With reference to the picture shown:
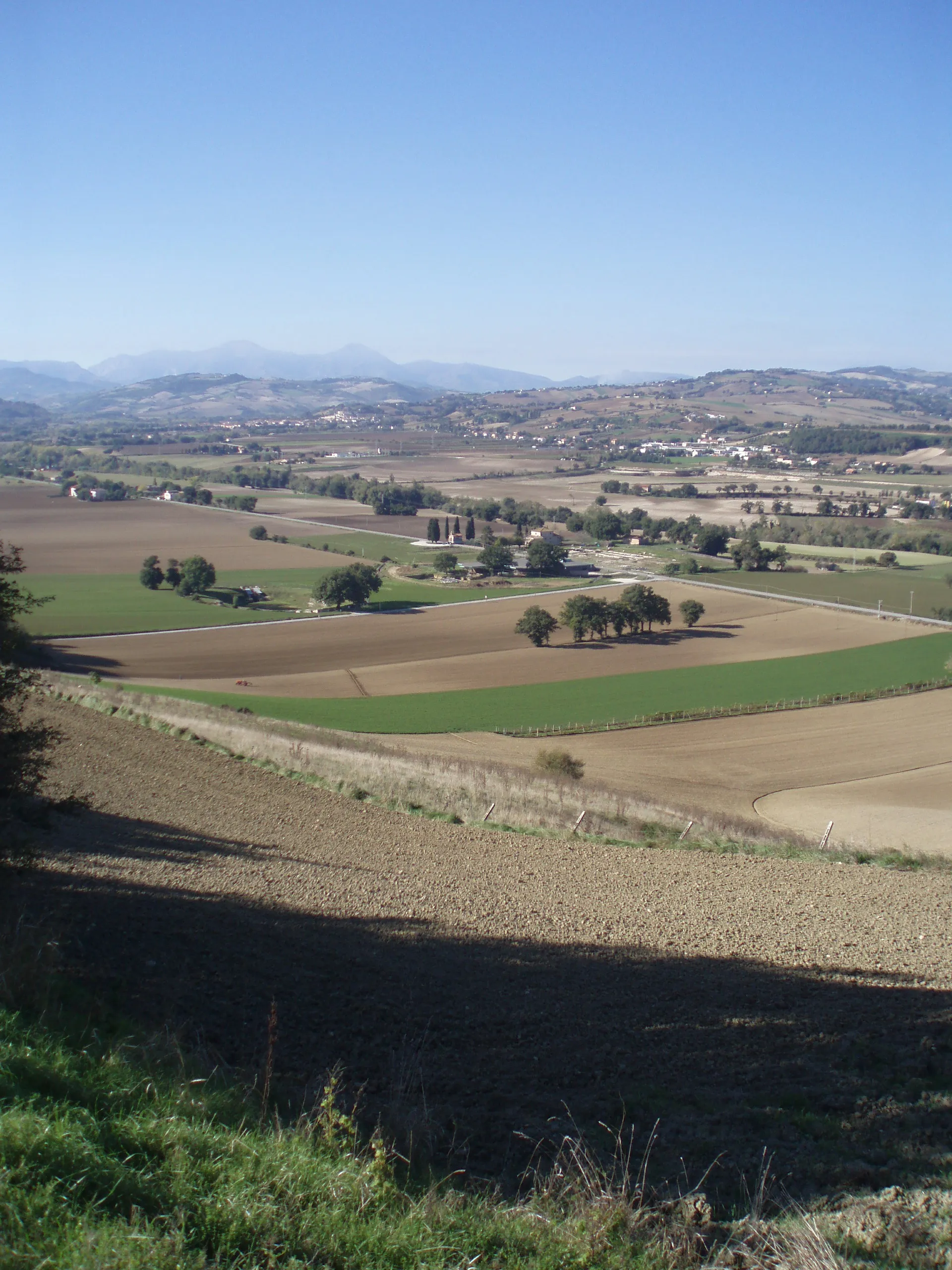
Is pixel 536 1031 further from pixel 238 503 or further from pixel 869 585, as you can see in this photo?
pixel 238 503

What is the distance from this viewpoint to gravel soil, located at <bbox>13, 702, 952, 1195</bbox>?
219 inches

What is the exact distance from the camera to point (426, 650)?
1657 inches

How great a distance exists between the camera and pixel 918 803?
23125 millimetres

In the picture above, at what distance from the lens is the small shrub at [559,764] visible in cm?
2312

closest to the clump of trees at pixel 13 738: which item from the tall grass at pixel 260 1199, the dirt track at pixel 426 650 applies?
the tall grass at pixel 260 1199

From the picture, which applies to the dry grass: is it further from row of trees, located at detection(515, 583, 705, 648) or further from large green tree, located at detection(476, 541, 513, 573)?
large green tree, located at detection(476, 541, 513, 573)

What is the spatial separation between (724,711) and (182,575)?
34.8 m

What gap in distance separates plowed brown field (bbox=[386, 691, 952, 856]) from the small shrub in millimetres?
→ 543

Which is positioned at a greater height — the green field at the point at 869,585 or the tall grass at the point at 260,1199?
the tall grass at the point at 260,1199

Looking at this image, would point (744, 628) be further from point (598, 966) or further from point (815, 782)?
point (598, 966)

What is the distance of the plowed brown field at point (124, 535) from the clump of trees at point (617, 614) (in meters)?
23.0

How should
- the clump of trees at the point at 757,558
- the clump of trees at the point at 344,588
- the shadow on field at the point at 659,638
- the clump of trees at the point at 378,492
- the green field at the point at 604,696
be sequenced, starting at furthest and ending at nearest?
the clump of trees at the point at 378,492 → the clump of trees at the point at 757,558 → the clump of trees at the point at 344,588 → the shadow on field at the point at 659,638 → the green field at the point at 604,696

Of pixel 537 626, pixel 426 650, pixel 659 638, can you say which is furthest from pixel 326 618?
pixel 659 638

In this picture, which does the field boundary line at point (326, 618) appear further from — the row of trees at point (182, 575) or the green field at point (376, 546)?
the green field at point (376, 546)
